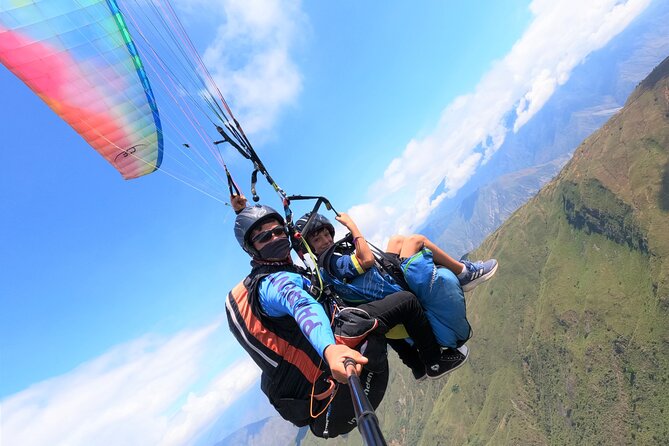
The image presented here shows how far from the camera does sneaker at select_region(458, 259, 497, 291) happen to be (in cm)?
838

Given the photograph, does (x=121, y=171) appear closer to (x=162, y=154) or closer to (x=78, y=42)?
(x=162, y=154)

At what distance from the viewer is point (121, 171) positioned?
11250 millimetres

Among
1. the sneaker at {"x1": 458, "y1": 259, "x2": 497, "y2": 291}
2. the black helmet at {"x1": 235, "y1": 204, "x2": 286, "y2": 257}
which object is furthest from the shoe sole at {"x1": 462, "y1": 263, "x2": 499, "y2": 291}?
the black helmet at {"x1": 235, "y1": 204, "x2": 286, "y2": 257}

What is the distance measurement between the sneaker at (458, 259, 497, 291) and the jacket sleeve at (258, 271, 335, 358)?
4.43 meters

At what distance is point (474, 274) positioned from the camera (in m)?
8.59

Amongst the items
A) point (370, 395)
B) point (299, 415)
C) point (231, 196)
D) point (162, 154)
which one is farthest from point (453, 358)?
point (162, 154)

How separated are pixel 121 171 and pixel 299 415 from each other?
878 centimetres

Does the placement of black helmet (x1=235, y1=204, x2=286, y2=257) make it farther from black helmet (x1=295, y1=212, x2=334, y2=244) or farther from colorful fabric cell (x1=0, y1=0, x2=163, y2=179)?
colorful fabric cell (x1=0, y1=0, x2=163, y2=179)

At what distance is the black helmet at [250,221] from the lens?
19.0 feet

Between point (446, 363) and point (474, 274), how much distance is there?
203 cm

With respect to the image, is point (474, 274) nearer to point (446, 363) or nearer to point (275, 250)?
point (446, 363)

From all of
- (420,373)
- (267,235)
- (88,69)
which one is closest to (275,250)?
(267,235)

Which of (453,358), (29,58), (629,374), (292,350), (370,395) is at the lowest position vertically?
(629,374)

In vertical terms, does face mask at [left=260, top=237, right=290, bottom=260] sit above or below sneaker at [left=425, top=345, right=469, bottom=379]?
above
